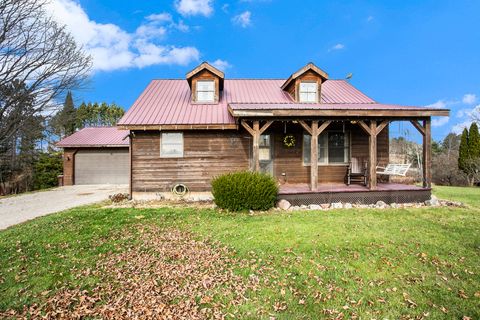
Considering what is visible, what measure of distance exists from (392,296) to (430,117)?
856cm

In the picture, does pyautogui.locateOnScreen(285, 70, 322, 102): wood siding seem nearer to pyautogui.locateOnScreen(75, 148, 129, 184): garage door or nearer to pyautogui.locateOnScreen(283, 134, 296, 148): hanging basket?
pyautogui.locateOnScreen(283, 134, 296, 148): hanging basket

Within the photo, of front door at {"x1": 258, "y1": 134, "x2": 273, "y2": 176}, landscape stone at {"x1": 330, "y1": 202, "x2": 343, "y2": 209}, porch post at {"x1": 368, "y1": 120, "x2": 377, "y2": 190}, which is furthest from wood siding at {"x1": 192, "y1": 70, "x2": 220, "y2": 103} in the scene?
landscape stone at {"x1": 330, "y1": 202, "x2": 343, "y2": 209}

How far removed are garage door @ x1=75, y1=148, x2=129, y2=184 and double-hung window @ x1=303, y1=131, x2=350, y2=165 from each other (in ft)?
44.0

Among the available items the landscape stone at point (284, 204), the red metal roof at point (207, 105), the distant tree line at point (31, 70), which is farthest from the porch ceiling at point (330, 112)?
the distant tree line at point (31, 70)

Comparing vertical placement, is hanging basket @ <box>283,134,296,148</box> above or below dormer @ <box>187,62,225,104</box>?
below

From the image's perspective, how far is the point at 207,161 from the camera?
428 inches

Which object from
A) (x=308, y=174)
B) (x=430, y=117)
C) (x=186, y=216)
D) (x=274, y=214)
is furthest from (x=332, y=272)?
(x=430, y=117)

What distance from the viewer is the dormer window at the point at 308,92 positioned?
12609mm

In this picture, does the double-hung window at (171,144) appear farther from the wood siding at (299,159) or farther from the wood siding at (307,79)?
the wood siding at (307,79)

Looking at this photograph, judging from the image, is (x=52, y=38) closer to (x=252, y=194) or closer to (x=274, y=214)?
(x=252, y=194)

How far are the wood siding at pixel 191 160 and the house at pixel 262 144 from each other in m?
0.04

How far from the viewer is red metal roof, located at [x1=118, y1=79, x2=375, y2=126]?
1070 cm

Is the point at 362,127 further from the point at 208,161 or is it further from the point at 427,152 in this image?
the point at 208,161

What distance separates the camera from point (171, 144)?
10836 mm
